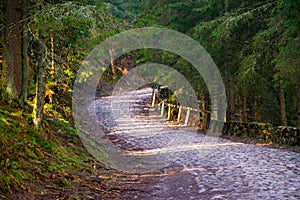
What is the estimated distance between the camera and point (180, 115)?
20203 mm

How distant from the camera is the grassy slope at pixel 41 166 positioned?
5.12 m

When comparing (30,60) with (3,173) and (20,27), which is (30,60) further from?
(3,173)

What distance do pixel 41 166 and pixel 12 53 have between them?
337 centimetres

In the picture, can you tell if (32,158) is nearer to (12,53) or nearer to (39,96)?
(39,96)

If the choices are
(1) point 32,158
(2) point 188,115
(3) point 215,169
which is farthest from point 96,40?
(2) point 188,115

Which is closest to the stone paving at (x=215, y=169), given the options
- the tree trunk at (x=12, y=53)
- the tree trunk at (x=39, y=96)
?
the tree trunk at (x=39, y=96)

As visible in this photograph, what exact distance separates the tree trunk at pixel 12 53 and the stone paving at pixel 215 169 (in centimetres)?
403

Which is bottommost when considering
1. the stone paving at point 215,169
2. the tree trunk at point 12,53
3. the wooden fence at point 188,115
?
the stone paving at point 215,169

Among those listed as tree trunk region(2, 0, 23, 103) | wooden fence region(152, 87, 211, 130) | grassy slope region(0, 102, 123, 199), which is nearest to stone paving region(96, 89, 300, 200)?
grassy slope region(0, 102, 123, 199)

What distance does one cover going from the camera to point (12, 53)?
27.0 ft

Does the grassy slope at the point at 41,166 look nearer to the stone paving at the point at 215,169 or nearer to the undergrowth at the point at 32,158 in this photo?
the undergrowth at the point at 32,158

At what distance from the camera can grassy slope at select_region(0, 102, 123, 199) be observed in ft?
16.8

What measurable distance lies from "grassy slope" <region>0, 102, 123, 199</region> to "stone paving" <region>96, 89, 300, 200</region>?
112cm

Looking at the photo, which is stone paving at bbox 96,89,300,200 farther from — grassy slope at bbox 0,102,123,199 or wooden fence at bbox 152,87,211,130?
wooden fence at bbox 152,87,211,130
